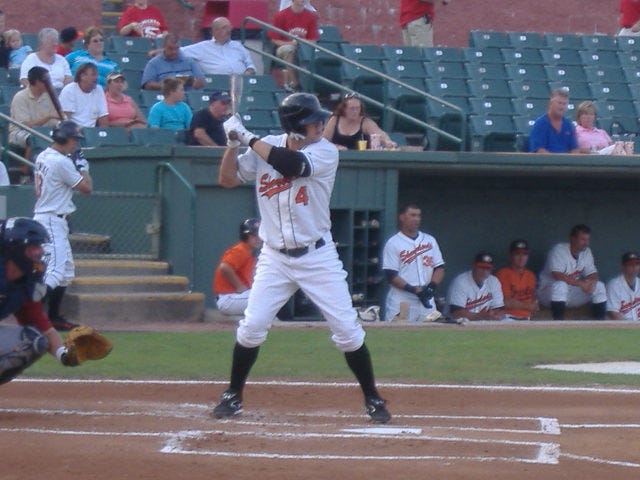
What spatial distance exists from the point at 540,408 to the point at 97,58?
315 inches

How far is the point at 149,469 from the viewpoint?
5.32m

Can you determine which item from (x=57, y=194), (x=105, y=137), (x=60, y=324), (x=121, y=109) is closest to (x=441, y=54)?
(x=121, y=109)

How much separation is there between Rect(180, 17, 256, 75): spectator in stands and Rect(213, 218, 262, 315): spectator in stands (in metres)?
3.48

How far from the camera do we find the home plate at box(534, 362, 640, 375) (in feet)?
29.3

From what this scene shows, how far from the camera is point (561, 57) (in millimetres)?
17031

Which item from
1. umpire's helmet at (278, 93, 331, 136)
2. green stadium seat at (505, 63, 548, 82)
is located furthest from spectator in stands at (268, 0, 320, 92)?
umpire's helmet at (278, 93, 331, 136)

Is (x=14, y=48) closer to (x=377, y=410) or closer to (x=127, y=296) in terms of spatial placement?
(x=127, y=296)

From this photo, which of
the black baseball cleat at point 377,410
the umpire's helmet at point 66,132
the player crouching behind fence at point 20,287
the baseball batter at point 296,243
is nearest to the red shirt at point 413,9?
the umpire's helmet at point 66,132

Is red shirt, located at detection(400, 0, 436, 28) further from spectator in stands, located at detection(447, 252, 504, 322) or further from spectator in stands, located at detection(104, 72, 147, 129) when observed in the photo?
spectator in stands, located at detection(104, 72, 147, 129)

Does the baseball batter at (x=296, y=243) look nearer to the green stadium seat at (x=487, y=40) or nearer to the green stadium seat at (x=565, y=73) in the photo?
the green stadium seat at (x=565, y=73)

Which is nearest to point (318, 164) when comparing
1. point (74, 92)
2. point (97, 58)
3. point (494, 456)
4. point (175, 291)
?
point (494, 456)

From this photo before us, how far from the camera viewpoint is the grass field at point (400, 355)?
855cm

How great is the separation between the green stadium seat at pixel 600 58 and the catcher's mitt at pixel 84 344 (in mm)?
11478

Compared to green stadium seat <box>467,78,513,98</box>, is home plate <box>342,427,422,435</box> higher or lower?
lower
